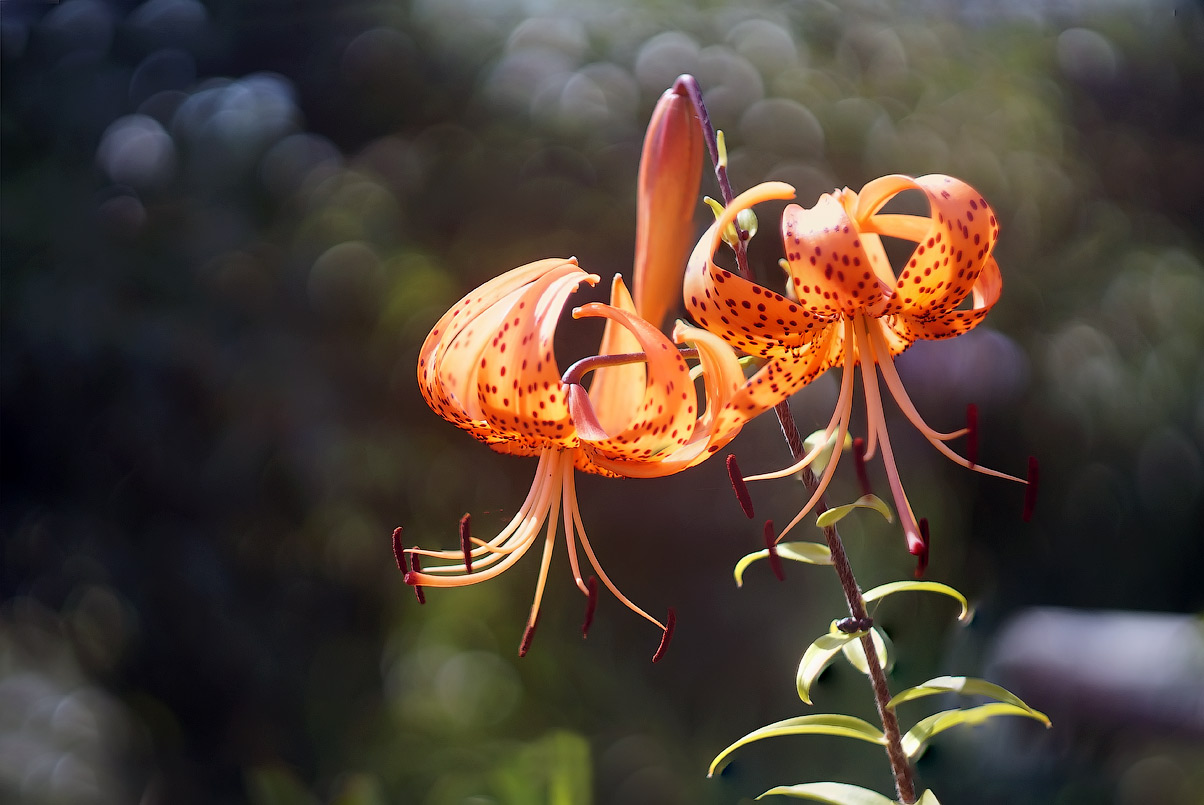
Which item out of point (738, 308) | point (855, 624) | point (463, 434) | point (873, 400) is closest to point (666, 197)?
point (738, 308)

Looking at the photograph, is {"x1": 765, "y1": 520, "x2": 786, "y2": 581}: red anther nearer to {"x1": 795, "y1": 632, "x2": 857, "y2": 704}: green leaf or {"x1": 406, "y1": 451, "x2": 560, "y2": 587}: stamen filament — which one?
{"x1": 795, "y1": 632, "x2": 857, "y2": 704}: green leaf

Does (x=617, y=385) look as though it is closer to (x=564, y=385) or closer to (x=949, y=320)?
(x=564, y=385)

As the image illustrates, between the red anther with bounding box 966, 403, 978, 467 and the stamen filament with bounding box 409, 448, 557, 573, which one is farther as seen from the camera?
Answer: the stamen filament with bounding box 409, 448, 557, 573

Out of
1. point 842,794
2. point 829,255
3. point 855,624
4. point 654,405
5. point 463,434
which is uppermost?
point 829,255

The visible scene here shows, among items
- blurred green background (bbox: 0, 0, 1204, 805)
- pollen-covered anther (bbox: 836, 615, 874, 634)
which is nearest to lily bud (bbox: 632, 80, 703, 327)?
pollen-covered anther (bbox: 836, 615, 874, 634)

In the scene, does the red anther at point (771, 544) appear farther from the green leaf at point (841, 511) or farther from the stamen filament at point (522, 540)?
the stamen filament at point (522, 540)

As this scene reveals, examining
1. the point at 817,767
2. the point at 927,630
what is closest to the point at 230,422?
the point at 817,767
